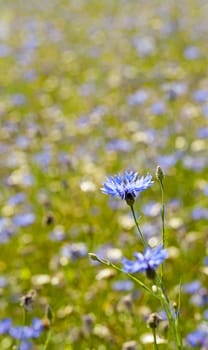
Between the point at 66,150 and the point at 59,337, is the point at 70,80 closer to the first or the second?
the point at 66,150

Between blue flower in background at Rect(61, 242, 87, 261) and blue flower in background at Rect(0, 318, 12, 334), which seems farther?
blue flower in background at Rect(61, 242, 87, 261)

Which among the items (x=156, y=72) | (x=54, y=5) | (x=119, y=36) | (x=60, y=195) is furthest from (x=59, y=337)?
(x=54, y=5)

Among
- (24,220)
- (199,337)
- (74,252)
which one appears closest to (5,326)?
(74,252)

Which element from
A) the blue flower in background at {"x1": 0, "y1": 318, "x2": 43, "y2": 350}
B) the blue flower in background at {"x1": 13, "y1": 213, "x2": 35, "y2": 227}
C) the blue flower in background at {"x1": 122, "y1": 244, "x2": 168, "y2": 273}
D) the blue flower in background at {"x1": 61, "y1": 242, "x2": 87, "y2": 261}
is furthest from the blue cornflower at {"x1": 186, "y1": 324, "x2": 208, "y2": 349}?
the blue flower in background at {"x1": 13, "y1": 213, "x2": 35, "y2": 227}

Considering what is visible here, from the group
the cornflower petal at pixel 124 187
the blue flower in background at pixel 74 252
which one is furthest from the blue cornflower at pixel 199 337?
the cornflower petal at pixel 124 187

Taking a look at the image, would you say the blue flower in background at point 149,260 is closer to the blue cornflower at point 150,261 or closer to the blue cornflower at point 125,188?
the blue cornflower at point 150,261

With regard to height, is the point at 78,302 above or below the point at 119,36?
below

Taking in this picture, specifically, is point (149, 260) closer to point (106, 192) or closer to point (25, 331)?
point (106, 192)

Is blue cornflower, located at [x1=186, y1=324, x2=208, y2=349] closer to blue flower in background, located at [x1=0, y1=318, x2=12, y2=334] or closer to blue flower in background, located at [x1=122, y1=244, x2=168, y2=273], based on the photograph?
blue flower in background, located at [x1=0, y1=318, x2=12, y2=334]
